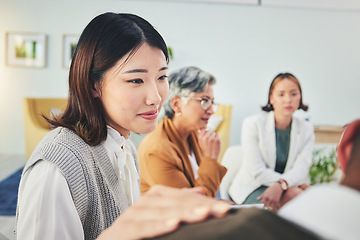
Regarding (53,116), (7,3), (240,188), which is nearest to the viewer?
(53,116)

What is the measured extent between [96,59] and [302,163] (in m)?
1.65

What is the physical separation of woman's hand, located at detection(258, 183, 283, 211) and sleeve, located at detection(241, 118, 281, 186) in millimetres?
86

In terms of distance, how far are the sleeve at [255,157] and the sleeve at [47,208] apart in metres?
1.52

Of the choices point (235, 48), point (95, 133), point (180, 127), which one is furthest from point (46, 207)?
point (235, 48)

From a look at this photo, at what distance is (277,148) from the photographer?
2188mm

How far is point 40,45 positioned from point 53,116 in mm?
5180

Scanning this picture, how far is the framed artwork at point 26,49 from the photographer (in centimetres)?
562

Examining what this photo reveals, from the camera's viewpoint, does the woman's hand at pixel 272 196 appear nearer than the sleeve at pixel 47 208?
No

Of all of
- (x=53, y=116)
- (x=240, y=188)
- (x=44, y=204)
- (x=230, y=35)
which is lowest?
(x=240, y=188)

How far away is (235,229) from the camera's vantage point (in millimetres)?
240

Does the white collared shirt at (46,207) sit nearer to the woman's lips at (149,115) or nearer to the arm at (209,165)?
the woman's lips at (149,115)

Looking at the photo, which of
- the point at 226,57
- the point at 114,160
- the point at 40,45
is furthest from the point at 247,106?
the point at 114,160

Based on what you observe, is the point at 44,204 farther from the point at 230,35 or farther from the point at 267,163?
the point at 230,35

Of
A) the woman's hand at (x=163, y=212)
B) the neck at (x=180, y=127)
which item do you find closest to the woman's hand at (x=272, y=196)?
the neck at (x=180, y=127)
